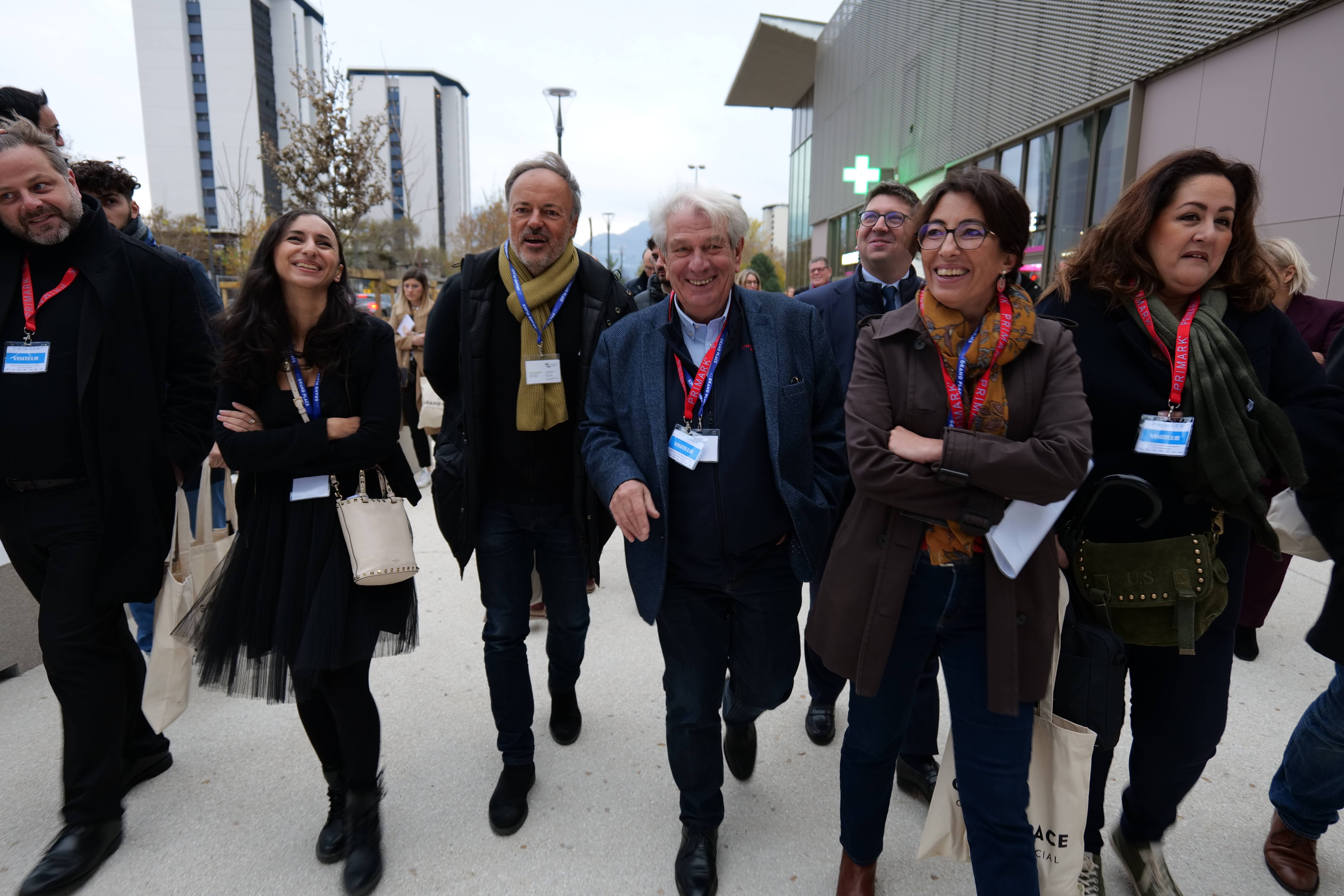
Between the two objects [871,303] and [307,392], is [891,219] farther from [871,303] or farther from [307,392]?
[307,392]

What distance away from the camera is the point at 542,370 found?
242 centimetres

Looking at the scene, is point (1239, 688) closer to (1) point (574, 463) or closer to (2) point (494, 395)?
(1) point (574, 463)

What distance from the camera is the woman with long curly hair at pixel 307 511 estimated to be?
2199 millimetres

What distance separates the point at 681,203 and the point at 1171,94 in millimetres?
9542

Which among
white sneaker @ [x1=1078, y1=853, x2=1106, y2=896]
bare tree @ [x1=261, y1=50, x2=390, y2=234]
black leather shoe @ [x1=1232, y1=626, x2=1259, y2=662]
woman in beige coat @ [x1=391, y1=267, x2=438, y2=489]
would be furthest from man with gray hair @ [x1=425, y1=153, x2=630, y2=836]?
bare tree @ [x1=261, y1=50, x2=390, y2=234]

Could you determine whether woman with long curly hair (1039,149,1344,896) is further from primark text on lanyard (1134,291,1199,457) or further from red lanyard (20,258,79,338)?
red lanyard (20,258,79,338)

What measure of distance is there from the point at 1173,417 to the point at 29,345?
3.28 meters

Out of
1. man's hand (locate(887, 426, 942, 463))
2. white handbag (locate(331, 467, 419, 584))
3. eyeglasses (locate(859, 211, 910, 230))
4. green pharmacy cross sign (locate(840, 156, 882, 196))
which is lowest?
white handbag (locate(331, 467, 419, 584))

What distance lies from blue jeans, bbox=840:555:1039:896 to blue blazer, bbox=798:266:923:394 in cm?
107

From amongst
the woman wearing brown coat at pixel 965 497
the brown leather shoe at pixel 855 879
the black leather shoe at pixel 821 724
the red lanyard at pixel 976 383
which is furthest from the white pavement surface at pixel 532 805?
the red lanyard at pixel 976 383

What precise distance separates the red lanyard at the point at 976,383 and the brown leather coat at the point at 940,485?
0.06ft

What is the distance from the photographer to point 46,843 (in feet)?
7.88

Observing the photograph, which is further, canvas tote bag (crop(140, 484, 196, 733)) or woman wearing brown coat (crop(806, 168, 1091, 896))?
canvas tote bag (crop(140, 484, 196, 733))

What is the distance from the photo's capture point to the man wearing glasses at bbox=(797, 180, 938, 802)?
2680 mm
